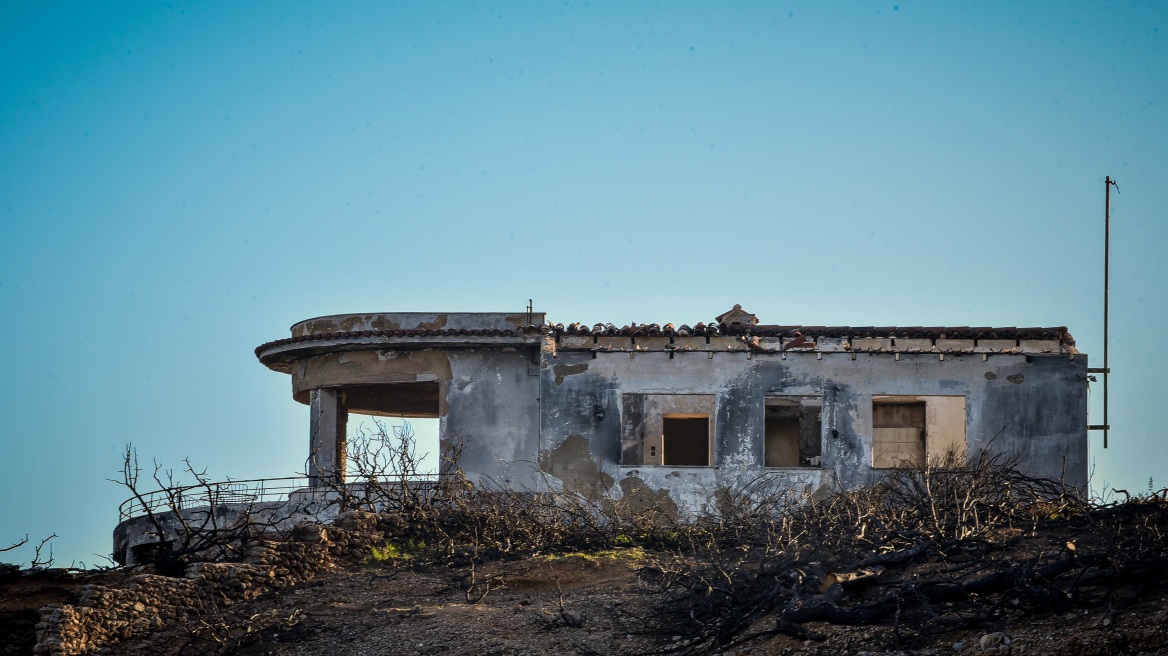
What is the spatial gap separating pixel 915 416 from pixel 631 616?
1063 centimetres

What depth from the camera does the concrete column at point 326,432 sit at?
25375 mm

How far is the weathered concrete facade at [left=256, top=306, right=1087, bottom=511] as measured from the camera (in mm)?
23328

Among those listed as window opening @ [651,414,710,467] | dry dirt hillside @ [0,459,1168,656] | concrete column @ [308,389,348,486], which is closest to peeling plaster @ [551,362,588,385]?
dry dirt hillside @ [0,459,1168,656]

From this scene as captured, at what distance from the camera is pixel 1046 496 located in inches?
842

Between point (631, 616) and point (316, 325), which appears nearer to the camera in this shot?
point (631, 616)

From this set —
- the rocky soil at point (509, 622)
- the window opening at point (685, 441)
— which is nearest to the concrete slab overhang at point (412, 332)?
the rocky soil at point (509, 622)

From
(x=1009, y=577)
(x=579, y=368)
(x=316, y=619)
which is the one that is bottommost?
(x=316, y=619)

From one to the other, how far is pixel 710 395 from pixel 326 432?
720 centimetres

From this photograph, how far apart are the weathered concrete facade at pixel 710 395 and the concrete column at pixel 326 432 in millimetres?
1481

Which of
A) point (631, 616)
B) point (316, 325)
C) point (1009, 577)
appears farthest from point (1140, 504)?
point (316, 325)

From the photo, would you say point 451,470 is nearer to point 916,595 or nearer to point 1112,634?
point 916,595

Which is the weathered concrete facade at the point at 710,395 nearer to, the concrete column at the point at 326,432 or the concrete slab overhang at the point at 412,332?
the concrete slab overhang at the point at 412,332

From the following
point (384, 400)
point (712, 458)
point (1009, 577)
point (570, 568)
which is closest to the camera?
point (1009, 577)

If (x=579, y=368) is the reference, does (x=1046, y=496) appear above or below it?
below
